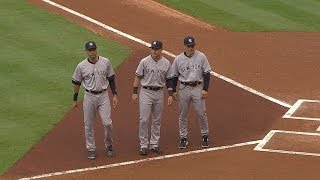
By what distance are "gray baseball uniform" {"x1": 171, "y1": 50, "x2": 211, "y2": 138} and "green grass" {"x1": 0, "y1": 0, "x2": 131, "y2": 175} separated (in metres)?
2.57

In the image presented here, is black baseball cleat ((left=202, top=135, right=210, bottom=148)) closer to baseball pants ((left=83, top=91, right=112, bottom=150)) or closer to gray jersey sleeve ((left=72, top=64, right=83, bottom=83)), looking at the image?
baseball pants ((left=83, top=91, right=112, bottom=150))

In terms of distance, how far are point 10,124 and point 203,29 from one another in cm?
762

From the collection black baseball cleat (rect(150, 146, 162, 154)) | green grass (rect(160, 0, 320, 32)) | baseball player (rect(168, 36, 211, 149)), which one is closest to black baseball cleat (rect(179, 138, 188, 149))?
baseball player (rect(168, 36, 211, 149))

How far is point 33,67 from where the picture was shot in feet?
52.7

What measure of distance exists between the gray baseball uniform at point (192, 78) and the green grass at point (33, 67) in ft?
8.42

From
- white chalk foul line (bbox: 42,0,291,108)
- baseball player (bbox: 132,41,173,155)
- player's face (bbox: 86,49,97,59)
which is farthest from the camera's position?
white chalk foul line (bbox: 42,0,291,108)

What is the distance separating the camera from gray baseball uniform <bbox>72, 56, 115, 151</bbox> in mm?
11922

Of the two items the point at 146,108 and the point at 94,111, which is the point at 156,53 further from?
the point at 94,111

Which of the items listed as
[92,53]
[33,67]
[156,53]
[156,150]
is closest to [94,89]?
[92,53]

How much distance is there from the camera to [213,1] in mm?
21781

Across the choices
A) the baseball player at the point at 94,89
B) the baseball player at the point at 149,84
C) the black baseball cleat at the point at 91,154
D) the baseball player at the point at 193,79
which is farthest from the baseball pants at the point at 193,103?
the black baseball cleat at the point at 91,154

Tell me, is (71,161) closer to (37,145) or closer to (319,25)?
(37,145)

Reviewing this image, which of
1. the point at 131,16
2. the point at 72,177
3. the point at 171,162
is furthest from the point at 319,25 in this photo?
the point at 72,177

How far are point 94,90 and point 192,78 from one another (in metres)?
1.63
